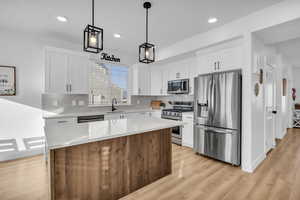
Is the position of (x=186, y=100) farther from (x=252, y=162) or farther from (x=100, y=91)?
(x=100, y=91)

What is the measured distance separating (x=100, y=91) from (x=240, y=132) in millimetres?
3759

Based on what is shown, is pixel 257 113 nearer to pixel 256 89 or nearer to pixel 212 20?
pixel 256 89

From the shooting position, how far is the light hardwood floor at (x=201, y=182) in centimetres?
197

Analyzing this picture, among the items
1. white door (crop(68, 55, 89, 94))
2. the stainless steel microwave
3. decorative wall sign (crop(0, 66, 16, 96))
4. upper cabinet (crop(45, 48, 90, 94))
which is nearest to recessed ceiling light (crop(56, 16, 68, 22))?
upper cabinet (crop(45, 48, 90, 94))

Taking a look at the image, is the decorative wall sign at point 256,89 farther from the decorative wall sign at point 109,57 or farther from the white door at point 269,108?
the decorative wall sign at point 109,57

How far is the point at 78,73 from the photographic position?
12.0 ft

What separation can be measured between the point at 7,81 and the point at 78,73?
141 centimetres

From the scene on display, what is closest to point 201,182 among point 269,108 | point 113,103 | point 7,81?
point 269,108

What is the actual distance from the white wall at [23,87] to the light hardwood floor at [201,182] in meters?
0.69

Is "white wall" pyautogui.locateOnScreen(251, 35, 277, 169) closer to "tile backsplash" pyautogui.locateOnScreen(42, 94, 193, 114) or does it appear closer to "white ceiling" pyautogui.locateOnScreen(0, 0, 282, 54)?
"white ceiling" pyautogui.locateOnScreen(0, 0, 282, 54)

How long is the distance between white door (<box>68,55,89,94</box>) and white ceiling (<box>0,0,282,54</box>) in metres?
0.55

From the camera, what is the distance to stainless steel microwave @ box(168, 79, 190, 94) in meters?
4.17

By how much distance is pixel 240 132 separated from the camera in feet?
8.87

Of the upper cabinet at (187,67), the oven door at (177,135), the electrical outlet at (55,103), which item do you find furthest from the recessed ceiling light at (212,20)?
the electrical outlet at (55,103)
